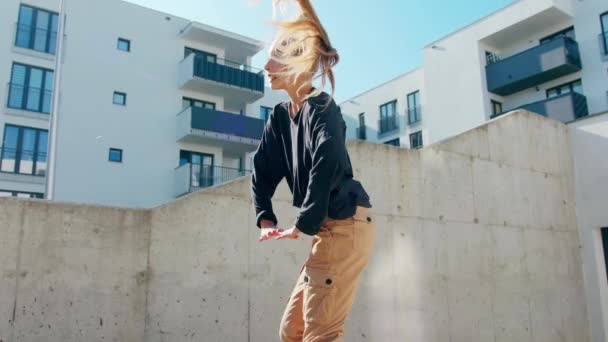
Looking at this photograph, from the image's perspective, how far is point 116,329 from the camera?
4598mm

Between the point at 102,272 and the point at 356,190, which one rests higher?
the point at 356,190

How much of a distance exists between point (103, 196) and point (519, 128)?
16642 millimetres

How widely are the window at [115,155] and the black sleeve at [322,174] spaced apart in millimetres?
20715

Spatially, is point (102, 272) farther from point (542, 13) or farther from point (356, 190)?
point (542, 13)

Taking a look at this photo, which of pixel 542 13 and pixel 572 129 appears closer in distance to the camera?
pixel 572 129

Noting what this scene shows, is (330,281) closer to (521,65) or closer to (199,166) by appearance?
(199,166)

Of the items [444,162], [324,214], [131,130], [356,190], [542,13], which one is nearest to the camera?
[324,214]

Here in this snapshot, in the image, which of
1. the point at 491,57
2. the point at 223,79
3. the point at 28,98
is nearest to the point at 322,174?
the point at 28,98

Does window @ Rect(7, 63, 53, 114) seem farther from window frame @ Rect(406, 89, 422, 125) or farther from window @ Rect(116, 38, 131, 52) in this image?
window frame @ Rect(406, 89, 422, 125)

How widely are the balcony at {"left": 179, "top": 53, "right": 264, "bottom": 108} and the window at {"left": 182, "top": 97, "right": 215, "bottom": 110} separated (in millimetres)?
523

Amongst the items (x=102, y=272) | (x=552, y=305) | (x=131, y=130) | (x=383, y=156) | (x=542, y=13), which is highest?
(x=542, y=13)

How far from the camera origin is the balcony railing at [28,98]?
824 inches

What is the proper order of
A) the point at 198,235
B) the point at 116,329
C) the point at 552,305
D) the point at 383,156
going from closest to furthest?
the point at 116,329, the point at 198,235, the point at 383,156, the point at 552,305

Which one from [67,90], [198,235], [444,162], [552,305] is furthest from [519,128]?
[67,90]
